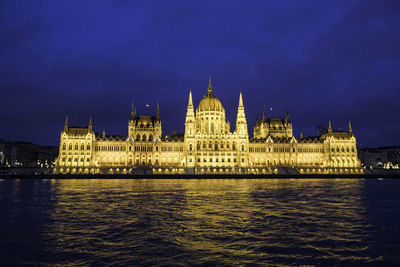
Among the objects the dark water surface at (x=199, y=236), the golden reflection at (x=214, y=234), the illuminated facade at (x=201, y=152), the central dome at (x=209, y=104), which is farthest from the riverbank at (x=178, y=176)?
the golden reflection at (x=214, y=234)

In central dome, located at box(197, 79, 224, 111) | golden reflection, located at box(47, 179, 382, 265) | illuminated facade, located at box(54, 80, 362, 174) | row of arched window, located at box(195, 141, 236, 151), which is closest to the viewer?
golden reflection, located at box(47, 179, 382, 265)

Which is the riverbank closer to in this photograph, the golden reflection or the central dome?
the central dome

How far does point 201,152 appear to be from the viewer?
136250 mm

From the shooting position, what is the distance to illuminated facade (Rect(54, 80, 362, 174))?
132 meters

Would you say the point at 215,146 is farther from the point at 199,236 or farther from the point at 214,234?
the point at 199,236

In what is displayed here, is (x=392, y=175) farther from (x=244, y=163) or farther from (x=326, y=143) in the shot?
(x=244, y=163)

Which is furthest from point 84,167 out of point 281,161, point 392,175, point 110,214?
point 392,175

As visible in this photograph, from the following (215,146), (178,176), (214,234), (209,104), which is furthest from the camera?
(209,104)

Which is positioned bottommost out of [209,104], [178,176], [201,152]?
[178,176]

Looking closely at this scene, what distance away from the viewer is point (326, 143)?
147 metres

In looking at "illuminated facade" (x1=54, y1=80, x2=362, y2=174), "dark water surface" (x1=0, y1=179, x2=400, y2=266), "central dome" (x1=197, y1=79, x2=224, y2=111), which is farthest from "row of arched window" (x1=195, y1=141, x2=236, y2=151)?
"dark water surface" (x1=0, y1=179, x2=400, y2=266)

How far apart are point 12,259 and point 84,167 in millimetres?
119747

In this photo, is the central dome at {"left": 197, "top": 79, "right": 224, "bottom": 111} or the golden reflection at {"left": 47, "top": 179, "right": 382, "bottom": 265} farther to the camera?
the central dome at {"left": 197, "top": 79, "right": 224, "bottom": 111}

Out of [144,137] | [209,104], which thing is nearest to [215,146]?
[209,104]
